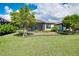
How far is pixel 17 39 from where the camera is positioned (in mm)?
4984

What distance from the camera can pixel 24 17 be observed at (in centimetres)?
493

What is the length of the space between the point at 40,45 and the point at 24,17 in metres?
0.56

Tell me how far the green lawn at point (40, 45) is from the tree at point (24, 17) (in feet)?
0.85

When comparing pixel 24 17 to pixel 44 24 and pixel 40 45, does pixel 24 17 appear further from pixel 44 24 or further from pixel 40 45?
pixel 40 45

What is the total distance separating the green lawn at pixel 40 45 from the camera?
4.87 metres

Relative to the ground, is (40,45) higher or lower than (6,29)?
lower

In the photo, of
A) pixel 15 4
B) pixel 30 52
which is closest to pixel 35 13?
pixel 15 4

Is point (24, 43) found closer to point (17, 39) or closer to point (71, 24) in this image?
point (17, 39)

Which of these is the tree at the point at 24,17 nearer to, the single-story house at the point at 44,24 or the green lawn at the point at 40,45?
the single-story house at the point at 44,24

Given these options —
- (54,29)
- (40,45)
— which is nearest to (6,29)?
(40,45)

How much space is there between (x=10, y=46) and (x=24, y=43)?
247 millimetres

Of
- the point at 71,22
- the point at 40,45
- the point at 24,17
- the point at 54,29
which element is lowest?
the point at 40,45

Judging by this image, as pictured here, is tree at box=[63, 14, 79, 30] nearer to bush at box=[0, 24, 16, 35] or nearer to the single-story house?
the single-story house

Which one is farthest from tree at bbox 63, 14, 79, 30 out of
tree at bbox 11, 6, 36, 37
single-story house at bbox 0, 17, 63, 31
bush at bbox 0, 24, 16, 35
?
bush at bbox 0, 24, 16, 35
